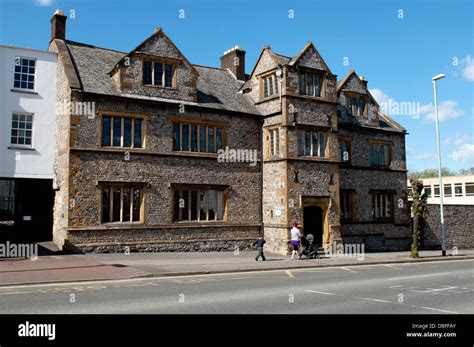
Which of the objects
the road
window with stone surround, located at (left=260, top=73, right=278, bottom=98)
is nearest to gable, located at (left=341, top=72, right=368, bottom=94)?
window with stone surround, located at (left=260, top=73, right=278, bottom=98)

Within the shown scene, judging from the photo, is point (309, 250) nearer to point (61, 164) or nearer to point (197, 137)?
point (197, 137)

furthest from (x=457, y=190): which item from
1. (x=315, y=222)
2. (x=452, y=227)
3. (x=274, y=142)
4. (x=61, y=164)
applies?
(x=61, y=164)

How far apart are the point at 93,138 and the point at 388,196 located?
70.1 feet

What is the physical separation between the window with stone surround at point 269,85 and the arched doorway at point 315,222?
7.41 meters

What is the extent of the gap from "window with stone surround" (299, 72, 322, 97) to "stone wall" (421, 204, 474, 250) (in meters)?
14.6

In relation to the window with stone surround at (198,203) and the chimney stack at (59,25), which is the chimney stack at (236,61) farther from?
the chimney stack at (59,25)

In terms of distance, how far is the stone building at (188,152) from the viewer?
75.2 ft

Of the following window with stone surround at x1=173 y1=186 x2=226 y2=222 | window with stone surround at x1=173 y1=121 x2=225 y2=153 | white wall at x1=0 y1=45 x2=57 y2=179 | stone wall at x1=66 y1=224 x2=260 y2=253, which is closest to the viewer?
stone wall at x1=66 y1=224 x2=260 y2=253

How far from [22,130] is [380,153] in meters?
24.0

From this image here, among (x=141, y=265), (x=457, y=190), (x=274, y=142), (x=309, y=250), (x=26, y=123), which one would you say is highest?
(x=26, y=123)

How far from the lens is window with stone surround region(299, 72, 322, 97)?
27.1 meters

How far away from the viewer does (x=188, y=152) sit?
2562 cm

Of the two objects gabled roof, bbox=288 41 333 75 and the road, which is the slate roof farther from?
the road
